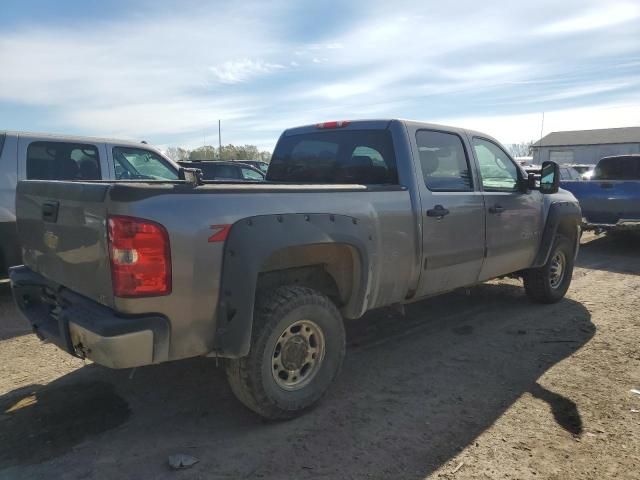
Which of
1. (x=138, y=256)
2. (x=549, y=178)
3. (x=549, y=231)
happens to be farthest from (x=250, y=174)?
(x=138, y=256)

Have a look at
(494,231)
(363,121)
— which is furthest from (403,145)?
(494,231)

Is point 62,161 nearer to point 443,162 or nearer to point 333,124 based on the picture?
point 333,124

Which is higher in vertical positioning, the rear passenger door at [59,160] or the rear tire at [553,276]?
the rear passenger door at [59,160]

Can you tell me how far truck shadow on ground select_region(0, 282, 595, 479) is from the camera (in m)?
Result: 2.83

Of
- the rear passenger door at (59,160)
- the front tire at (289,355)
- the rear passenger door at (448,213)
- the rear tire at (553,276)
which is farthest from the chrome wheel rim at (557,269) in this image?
the rear passenger door at (59,160)

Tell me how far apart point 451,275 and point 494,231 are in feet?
2.46

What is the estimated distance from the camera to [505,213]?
492cm

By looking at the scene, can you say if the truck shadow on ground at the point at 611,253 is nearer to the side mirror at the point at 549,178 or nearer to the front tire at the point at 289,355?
the side mirror at the point at 549,178

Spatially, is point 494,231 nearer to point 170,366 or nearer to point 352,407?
point 352,407

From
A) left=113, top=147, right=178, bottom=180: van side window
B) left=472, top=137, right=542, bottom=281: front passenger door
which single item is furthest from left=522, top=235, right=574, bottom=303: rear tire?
left=113, top=147, right=178, bottom=180: van side window

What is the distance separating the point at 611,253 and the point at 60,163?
952 centimetres

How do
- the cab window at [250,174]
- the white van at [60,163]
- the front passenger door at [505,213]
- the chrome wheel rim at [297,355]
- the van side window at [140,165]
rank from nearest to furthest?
the chrome wheel rim at [297,355], the front passenger door at [505,213], the white van at [60,163], the van side window at [140,165], the cab window at [250,174]

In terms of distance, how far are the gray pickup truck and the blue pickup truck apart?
5.71 metres

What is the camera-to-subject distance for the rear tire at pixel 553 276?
5824 millimetres
